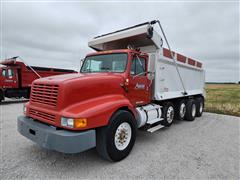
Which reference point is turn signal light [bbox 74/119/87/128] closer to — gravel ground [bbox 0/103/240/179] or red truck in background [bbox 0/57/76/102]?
gravel ground [bbox 0/103/240/179]

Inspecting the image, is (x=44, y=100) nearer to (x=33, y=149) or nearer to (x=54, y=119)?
(x=54, y=119)

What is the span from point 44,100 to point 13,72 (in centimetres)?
1128

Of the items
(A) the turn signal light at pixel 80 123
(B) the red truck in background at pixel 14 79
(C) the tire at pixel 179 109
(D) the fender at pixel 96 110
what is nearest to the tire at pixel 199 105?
(C) the tire at pixel 179 109

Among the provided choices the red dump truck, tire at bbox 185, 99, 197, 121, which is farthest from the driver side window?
tire at bbox 185, 99, 197, 121

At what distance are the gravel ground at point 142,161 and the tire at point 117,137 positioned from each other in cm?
20

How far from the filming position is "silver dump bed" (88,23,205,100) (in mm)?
4625

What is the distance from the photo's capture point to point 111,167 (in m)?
3.18

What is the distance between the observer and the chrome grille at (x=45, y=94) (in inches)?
120

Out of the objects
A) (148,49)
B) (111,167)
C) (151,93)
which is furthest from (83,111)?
(148,49)

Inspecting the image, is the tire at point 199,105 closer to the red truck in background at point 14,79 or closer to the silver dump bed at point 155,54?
the silver dump bed at point 155,54

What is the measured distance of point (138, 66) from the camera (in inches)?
172

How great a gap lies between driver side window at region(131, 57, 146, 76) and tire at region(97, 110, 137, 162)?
1172mm

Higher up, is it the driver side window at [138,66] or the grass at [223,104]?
the driver side window at [138,66]

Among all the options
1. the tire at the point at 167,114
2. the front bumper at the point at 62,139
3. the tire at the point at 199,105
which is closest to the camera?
the front bumper at the point at 62,139
